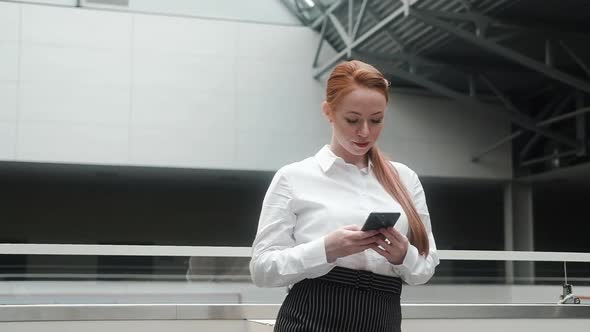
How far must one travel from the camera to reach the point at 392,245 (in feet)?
5.89

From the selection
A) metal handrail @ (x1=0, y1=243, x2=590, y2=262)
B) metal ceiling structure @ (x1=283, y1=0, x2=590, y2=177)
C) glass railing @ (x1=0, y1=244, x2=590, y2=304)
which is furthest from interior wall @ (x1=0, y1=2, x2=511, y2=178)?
metal handrail @ (x1=0, y1=243, x2=590, y2=262)

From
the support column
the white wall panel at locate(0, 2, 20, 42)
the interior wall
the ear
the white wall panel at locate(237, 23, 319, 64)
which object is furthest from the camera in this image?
the support column

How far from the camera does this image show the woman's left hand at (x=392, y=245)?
1.77 metres

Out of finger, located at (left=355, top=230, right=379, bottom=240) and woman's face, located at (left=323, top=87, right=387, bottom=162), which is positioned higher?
woman's face, located at (left=323, top=87, right=387, bottom=162)

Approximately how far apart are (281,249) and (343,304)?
0.63ft

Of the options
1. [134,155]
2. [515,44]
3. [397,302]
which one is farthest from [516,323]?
[134,155]

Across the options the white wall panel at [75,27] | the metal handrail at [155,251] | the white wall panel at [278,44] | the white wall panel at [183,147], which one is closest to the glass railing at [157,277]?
the metal handrail at [155,251]

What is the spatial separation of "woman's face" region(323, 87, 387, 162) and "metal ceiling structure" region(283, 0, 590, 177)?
1265cm

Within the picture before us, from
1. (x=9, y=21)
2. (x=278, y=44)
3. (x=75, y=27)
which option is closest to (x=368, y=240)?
(x=9, y=21)

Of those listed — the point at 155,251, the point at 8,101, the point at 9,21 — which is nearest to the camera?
the point at 155,251

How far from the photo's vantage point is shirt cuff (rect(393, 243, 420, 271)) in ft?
6.07

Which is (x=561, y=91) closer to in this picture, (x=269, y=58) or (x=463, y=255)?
(x=269, y=58)

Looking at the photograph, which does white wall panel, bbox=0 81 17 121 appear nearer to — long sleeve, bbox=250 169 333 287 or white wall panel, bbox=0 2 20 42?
white wall panel, bbox=0 2 20 42

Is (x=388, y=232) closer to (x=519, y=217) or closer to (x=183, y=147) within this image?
(x=183, y=147)
